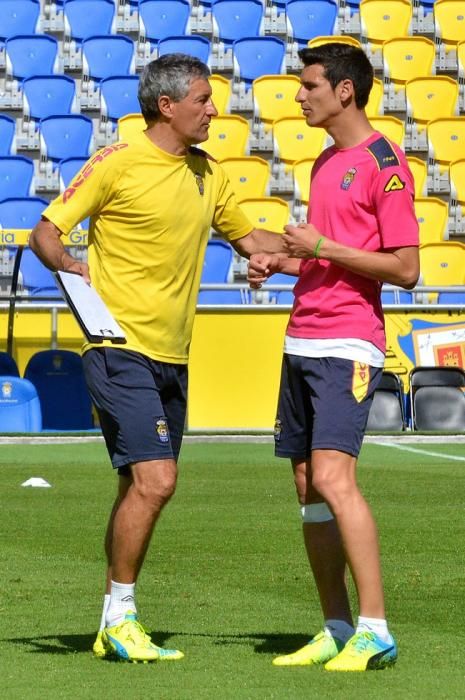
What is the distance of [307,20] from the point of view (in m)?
25.0

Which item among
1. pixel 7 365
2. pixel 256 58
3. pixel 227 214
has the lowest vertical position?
pixel 7 365

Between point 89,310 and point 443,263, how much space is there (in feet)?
47.9

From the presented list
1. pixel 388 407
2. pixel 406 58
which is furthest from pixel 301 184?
pixel 388 407

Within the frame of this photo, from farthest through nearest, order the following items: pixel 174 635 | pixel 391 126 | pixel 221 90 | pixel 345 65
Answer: pixel 221 90 → pixel 391 126 → pixel 174 635 → pixel 345 65

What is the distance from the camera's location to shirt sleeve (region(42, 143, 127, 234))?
532 centimetres

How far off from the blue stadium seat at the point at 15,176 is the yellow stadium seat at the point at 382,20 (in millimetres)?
6304

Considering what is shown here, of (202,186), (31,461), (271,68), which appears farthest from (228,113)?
(202,186)

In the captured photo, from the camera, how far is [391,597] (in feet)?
21.7

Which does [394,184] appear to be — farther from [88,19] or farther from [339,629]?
[88,19]

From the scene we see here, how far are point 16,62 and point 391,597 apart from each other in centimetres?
1915

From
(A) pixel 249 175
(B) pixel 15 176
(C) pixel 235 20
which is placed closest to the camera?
(A) pixel 249 175

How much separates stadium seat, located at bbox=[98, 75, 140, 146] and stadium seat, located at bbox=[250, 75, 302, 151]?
1.91 metres

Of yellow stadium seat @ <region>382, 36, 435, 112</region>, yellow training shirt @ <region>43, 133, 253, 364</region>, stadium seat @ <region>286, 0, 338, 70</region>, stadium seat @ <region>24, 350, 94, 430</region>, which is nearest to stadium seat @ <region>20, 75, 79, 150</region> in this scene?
stadium seat @ <region>286, 0, 338, 70</region>

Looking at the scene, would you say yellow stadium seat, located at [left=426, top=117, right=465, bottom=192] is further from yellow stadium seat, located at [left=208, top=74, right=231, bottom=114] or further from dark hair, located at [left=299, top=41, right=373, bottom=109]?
dark hair, located at [left=299, top=41, right=373, bottom=109]
